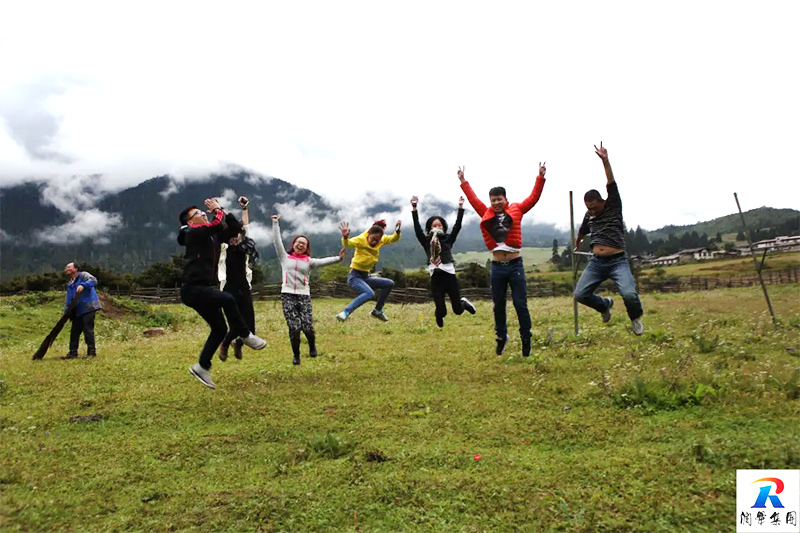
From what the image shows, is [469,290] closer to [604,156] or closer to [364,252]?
[364,252]

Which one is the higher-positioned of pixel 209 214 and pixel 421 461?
pixel 209 214

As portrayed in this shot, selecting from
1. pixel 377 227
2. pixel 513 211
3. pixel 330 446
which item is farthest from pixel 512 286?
pixel 330 446

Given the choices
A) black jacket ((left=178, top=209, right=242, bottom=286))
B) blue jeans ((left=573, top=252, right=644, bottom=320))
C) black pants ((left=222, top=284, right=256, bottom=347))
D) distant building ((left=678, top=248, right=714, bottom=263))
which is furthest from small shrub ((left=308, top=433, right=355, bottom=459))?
distant building ((left=678, top=248, right=714, bottom=263))

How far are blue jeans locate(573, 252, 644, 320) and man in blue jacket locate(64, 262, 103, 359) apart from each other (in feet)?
45.2

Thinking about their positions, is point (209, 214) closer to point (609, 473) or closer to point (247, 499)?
point (247, 499)

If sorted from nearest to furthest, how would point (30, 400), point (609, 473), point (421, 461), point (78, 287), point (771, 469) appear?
point (771, 469) < point (609, 473) < point (421, 461) < point (30, 400) < point (78, 287)

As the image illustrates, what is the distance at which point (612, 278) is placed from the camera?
27.9 ft

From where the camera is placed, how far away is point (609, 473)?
4.98 m

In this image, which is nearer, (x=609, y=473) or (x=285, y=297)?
(x=609, y=473)

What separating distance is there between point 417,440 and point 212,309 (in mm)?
3710

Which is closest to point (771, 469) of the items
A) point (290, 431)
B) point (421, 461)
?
point (421, 461)

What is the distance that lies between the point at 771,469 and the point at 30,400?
1111 cm

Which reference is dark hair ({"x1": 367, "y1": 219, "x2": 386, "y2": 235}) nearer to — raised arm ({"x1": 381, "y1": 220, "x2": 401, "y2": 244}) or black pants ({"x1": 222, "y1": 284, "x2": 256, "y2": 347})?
raised arm ({"x1": 381, "y1": 220, "x2": 401, "y2": 244})

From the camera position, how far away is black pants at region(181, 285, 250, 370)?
24.2ft
